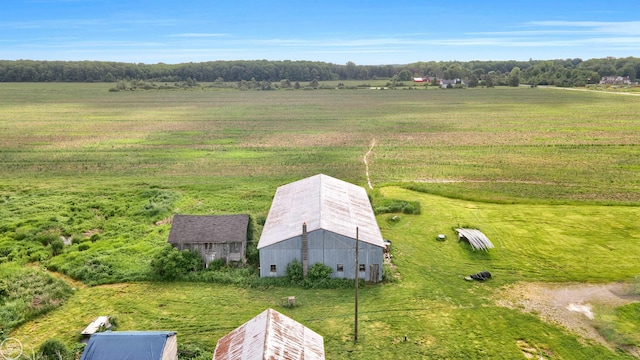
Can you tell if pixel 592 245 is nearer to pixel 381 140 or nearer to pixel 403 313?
pixel 403 313

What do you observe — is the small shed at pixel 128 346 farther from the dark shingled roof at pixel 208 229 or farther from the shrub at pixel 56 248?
the shrub at pixel 56 248

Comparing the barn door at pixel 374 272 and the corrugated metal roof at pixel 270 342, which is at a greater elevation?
the corrugated metal roof at pixel 270 342

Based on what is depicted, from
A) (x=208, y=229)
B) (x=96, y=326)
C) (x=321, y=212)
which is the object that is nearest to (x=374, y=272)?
(x=321, y=212)

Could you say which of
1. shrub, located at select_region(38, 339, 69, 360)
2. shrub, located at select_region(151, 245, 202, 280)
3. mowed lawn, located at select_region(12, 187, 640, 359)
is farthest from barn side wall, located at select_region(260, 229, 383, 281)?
shrub, located at select_region(38, 339, 69, 360)

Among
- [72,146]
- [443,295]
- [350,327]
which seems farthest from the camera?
[72,146]

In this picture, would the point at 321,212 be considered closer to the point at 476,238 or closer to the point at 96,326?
the point at 476,238

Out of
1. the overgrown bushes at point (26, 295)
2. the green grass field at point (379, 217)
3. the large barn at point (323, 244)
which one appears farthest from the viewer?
the large barn at point (323, 244)

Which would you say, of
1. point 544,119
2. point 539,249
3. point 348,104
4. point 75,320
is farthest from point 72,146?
point 544,119

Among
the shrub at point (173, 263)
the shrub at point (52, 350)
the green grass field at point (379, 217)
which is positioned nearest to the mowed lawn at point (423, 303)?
the green grass field at point (379, 217)
